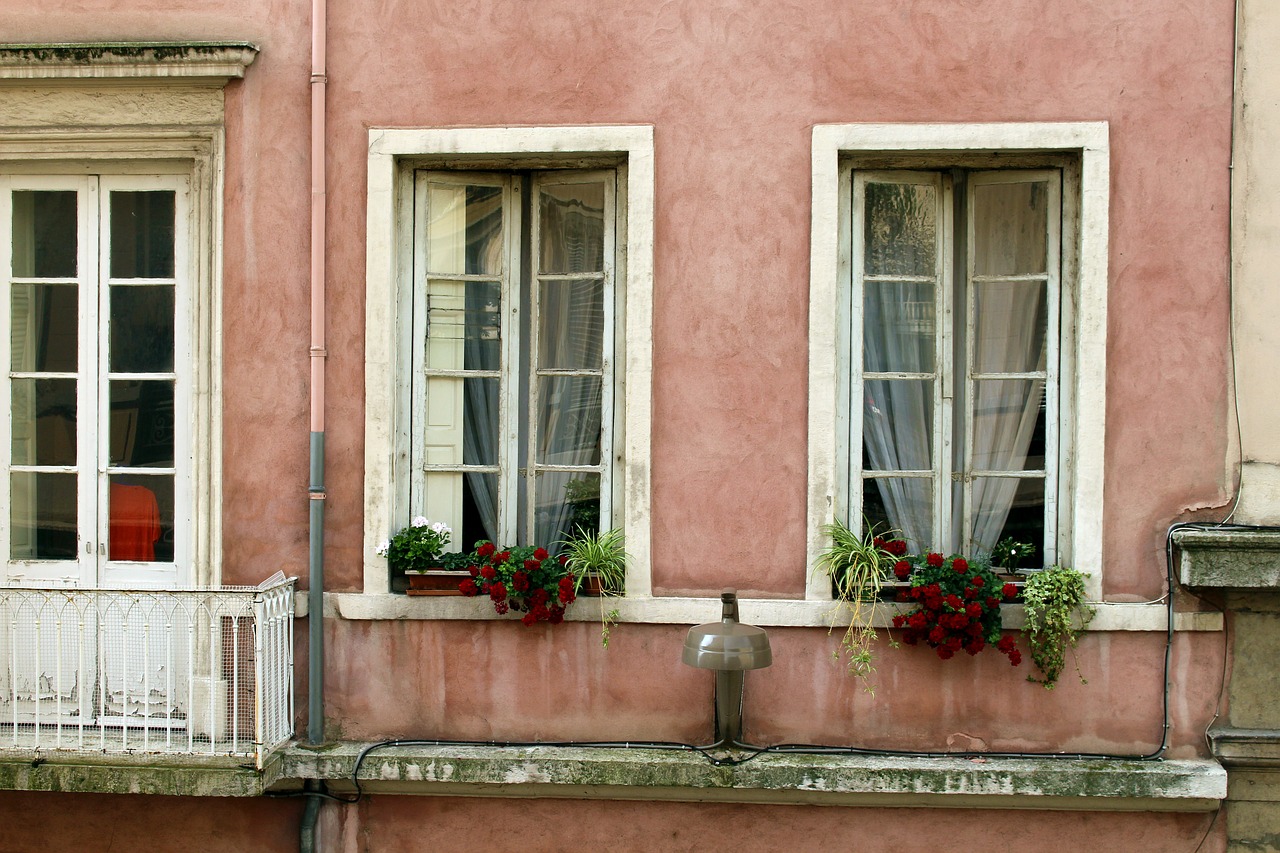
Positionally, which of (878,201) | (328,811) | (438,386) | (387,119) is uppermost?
(387,119)

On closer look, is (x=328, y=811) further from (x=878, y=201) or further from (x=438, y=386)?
(x=878, y=201)

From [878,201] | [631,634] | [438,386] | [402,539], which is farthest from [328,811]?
[878,201]

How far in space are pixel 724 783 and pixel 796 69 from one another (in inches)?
127

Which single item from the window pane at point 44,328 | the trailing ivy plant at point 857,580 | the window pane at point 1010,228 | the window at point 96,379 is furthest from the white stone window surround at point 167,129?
the window pane at point 1010,228

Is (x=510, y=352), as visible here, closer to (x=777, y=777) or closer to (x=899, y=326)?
(x=899, y=326)

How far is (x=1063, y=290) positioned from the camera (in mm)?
5145

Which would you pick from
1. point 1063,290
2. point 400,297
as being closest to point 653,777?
point 400,297

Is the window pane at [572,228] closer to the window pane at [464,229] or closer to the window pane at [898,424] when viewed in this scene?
the window pane at [464,229]

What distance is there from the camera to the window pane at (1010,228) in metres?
5.21

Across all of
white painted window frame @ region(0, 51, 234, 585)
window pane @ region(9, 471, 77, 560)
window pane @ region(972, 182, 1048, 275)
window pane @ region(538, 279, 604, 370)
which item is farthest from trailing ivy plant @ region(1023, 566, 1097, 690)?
window pane @ region(9, 471, 77, 560)

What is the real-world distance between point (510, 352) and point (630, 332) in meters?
0.66

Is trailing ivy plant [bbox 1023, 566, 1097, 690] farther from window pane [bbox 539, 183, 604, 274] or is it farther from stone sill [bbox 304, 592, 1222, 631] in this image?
window pane [bbox 539, 183, 604, 274]

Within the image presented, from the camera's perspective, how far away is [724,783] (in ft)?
16.1

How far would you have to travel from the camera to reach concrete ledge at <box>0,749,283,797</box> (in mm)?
4742
